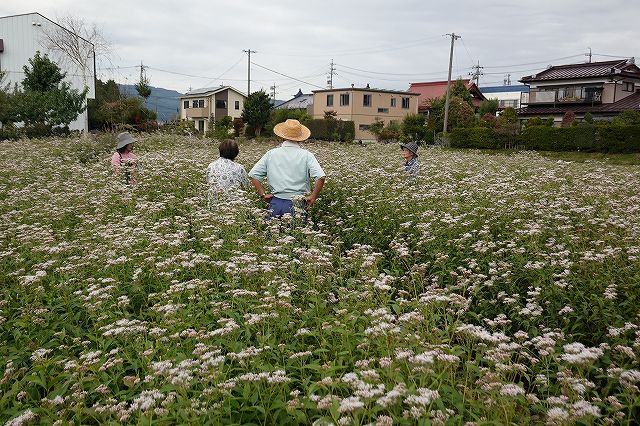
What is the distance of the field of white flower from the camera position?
101 inches

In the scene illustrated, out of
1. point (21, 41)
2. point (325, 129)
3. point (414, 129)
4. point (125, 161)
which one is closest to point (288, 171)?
point (125, 161)

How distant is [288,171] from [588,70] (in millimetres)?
53324

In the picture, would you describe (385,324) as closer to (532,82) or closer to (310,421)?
(310,421)

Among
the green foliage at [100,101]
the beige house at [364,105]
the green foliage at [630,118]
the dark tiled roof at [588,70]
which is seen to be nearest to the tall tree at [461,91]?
the dark tiled roof at [588,70]

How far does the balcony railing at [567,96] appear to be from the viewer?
161ft

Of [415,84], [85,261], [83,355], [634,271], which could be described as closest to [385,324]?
[83,355]

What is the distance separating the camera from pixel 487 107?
6122 centimetres

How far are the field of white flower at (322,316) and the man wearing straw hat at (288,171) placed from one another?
19.0 inches

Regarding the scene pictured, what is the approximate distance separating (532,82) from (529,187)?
51.0 metres

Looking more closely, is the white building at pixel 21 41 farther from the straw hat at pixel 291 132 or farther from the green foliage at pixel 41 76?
the straw hat at pixel 291 132

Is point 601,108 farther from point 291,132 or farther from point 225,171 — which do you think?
point 225,171

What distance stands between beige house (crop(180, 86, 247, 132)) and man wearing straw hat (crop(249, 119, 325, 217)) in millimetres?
68164

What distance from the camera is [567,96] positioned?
51.1 m

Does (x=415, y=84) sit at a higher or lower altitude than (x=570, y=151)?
higher
